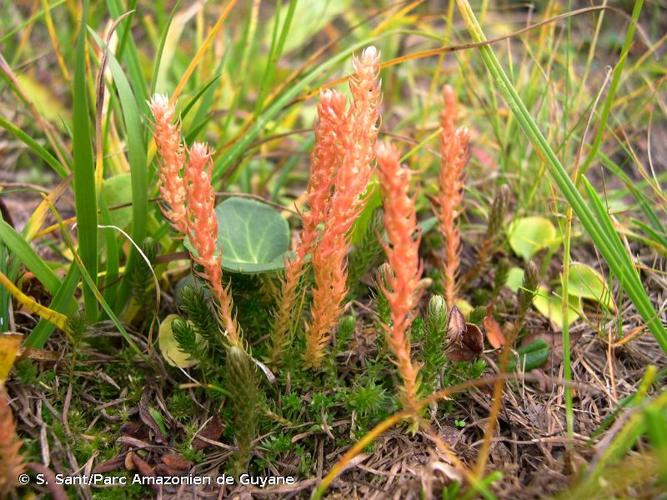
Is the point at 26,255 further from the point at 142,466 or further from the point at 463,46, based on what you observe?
the point at 463,46

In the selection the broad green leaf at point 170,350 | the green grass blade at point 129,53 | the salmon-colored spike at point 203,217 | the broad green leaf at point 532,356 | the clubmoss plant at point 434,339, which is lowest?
the broad green leaf at point 532,356

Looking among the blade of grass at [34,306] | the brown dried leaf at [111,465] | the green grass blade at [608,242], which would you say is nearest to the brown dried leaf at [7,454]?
the brown dried leaf at [111,465]

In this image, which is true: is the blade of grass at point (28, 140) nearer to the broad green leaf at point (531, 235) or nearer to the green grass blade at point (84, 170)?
the green grass blade at point (84, 170)

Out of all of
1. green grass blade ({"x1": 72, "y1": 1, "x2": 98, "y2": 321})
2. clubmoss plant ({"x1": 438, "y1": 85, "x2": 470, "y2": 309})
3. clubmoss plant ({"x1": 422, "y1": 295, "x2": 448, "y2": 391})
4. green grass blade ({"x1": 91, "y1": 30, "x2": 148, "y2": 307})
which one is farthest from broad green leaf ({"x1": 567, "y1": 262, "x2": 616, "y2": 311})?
green grass blade ({"x1": 72, "y1": 1, "x2": 98, "y2": 321})

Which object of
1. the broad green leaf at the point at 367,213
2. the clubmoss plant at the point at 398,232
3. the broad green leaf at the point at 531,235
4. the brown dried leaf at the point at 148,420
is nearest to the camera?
the clubmoss plant at the point at 398,232

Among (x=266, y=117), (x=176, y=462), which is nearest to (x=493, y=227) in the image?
(x=266, y=117)

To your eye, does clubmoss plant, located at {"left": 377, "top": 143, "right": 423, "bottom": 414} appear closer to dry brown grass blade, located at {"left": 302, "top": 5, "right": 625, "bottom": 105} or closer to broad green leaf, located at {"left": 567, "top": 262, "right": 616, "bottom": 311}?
dry brown grass blade, located at {"left": 302, "top": 5, "right": 625, "bottom": 105}

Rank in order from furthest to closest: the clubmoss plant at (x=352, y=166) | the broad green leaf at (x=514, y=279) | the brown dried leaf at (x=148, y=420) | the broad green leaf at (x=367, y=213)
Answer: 1. the broad green leaf at (x=514, y=279)
2. the broad green leaf at (x=367, y=213)
3. the brown dried leaf at (x=148, y=420)
4. the clubmoss plant at (x=352, y=166)
